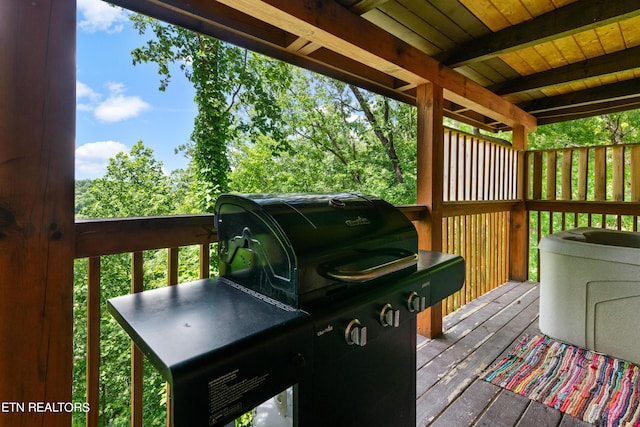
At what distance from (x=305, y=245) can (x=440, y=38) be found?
2.16m

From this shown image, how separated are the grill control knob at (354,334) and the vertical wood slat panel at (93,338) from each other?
0.99 m

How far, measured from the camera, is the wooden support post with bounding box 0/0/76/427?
0.91 metres

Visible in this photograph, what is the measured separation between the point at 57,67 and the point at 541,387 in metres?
2.84

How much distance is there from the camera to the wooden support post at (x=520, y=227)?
412 cm

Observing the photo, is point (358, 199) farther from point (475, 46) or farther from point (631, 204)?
point (631, 204)

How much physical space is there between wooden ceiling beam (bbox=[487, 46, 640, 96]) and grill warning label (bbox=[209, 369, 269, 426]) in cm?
354

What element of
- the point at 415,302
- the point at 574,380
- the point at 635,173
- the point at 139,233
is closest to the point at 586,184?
the point at 635,173

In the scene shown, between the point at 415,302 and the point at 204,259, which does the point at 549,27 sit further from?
the point at 204,259

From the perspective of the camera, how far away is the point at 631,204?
3.42 m

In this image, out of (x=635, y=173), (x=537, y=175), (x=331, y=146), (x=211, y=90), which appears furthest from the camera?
(x=331, y=146)

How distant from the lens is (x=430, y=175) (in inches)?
103

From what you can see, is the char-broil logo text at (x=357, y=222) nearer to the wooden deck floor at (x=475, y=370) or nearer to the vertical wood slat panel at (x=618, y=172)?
the wooden deck floor at (x=475, y=370)

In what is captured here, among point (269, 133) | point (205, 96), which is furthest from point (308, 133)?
point (205, 96)

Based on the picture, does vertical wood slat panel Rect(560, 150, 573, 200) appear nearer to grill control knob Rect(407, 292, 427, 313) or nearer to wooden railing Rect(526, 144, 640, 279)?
wooden railing Rect(526, 144, 640, 279)
